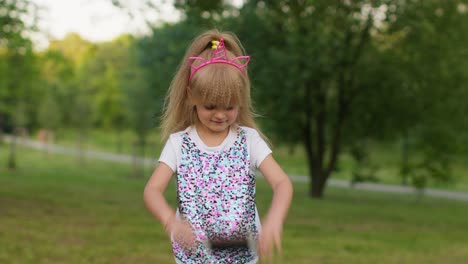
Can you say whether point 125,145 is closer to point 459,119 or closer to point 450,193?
point 450,193

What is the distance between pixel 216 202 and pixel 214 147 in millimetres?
274

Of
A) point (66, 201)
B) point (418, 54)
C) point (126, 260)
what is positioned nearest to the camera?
point (126, 260)

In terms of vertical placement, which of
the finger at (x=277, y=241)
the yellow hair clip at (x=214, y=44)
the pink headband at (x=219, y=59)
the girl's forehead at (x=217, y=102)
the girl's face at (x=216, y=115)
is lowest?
the finger at (x=277, y=241)

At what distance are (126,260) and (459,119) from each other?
46.8 ft

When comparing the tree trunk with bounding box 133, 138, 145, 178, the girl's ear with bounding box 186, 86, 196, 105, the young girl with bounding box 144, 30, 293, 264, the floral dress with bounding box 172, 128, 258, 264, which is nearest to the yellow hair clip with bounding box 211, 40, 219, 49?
the young girl with bounding box 144, 30, 293, 264

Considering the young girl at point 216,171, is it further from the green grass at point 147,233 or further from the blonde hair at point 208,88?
the green grass at point 147,233

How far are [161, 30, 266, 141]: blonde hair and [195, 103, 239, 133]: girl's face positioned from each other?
3 cm

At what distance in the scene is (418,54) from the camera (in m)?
17.2

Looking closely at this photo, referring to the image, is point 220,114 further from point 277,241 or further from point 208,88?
point 277,241

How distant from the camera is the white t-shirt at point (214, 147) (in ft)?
9.11

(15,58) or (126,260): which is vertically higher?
(15,58)

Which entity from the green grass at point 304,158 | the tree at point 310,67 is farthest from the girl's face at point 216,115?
the tree at point 310,67

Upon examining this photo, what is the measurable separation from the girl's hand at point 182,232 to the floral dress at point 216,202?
15 cm

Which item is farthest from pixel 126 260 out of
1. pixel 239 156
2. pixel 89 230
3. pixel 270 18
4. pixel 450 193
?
pixel 450 193
